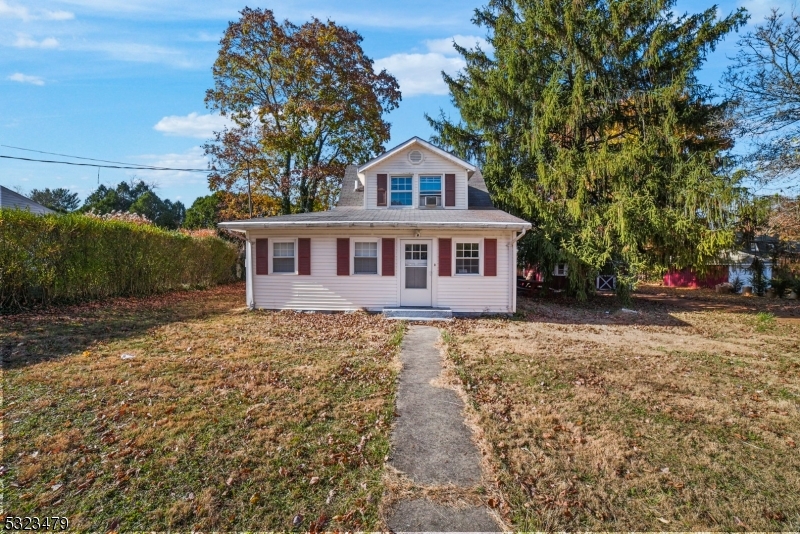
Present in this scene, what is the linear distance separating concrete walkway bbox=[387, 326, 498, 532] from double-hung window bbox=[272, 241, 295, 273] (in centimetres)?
677

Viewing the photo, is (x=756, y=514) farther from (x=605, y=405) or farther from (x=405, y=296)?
(x=405, y=296)

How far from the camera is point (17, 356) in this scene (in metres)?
6.28

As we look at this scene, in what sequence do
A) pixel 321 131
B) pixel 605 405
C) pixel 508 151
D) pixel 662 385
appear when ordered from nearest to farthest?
pixel 605 405
pixel 662 385
pixel 508 151
pixel 321 131

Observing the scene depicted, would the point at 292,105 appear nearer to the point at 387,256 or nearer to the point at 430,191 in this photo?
the point at 430,191

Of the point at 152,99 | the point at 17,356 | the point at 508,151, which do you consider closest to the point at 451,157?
the point at 508,151

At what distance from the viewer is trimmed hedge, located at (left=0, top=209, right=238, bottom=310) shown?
9.40 metres

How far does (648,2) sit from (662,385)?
596 inches

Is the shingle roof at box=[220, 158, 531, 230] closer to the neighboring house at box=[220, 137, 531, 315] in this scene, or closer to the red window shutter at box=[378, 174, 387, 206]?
the neighboring house at box=[220, 137, 531, 315]

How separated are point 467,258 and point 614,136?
9.20 m

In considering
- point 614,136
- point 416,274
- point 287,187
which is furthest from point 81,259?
point 614,136

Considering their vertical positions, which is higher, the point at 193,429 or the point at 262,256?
the point at 262,256

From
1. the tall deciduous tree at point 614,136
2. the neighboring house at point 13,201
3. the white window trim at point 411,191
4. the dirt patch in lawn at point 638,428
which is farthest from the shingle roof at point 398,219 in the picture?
the neighboring house at point 13,201

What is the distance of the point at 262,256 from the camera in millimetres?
12008

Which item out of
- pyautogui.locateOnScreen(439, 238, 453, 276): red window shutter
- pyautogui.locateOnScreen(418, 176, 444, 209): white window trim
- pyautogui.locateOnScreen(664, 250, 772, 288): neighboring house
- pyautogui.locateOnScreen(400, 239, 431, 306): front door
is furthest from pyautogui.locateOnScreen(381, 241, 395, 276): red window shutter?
pyautogui.locateOnScreen(664, 250, 772, 288): neighboring house
